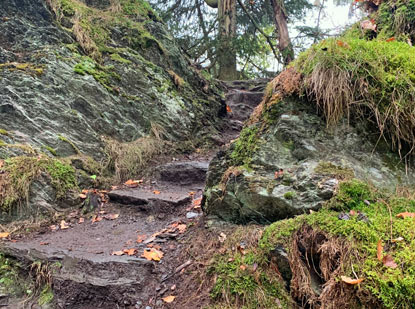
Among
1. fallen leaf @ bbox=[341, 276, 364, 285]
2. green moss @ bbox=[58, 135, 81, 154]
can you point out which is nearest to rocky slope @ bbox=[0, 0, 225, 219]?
green moss @ bbox=[58, 135, 81, 154]

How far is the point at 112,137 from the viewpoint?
5.68 meters

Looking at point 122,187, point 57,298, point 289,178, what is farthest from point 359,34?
point 57,298

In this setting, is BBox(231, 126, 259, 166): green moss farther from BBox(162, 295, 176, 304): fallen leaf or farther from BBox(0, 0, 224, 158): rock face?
BBox(0, 0, 224, 158): rock face

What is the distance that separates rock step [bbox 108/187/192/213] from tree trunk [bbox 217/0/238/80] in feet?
26.5

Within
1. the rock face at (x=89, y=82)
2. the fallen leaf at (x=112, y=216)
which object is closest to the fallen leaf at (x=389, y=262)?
the fallen leaf at (x=112, y=216)

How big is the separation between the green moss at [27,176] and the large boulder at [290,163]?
2340 mm

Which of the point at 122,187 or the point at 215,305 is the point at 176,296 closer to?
the point at 215,305

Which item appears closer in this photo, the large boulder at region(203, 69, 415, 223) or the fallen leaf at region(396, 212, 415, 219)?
the fallen leaf at region(396, 212, 415, 219)

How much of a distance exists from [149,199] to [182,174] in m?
1.27

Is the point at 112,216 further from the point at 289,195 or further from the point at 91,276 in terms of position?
the point at 289,195

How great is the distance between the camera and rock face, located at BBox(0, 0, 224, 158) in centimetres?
Result: 479

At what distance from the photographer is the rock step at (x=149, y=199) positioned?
407 centimetres

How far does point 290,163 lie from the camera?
283 centimetres

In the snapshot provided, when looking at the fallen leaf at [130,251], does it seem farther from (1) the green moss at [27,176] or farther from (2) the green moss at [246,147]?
(1) the green moss at [27,176]
